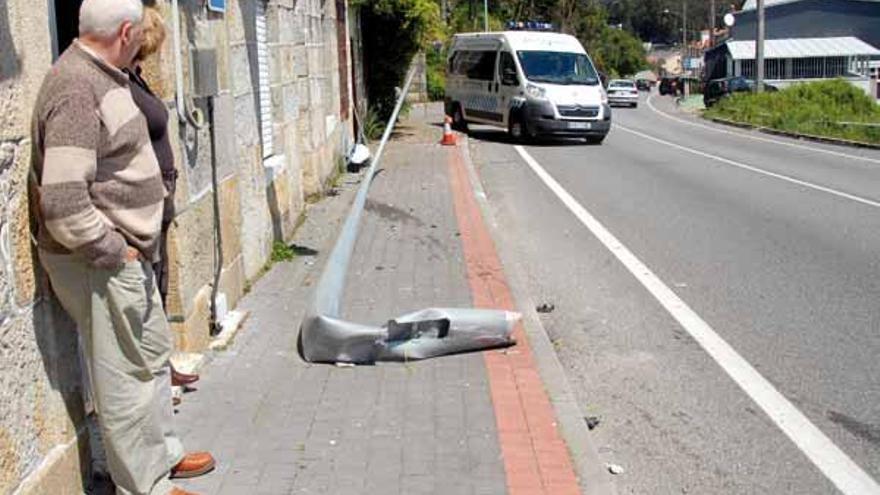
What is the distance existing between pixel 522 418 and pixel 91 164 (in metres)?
2.69

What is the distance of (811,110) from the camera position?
3388 cm

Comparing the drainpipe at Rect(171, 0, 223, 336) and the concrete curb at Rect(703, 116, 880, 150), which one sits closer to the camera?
the drainpipe at Rect(171, 0, 223, 336)

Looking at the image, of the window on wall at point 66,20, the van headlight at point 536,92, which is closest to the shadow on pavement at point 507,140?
the van headlight at point 536,92

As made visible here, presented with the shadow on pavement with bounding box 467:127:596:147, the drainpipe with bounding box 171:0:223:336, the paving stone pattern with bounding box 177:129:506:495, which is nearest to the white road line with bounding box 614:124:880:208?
the shadow on pavement with bounding box 467:127:596:147

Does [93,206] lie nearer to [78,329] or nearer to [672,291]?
[78,329]

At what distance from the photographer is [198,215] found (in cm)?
651

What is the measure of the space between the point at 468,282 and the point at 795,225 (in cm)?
522

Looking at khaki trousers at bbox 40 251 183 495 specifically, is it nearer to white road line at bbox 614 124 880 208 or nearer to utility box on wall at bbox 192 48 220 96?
utility box on wall at bbox 192 48 220 96

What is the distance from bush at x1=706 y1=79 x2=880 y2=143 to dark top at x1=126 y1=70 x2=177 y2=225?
25.2 m

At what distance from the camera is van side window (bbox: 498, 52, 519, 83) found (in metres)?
25.1

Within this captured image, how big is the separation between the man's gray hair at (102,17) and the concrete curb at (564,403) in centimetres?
270

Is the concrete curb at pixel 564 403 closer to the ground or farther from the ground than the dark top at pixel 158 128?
closer to the ground

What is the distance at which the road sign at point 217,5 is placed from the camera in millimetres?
7078

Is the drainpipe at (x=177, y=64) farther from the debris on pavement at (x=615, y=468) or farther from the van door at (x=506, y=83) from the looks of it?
the van door at (x=506, y=83)
